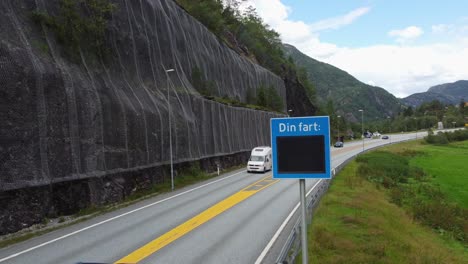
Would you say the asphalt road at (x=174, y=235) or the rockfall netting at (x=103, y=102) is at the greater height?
the rockfall netting at (x=103, y=102)

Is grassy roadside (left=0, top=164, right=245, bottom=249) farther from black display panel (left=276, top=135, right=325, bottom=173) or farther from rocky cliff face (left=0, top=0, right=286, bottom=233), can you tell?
black display panel (left=276, top=135, right=325, bottom=173)

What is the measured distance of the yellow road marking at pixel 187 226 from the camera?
1275 cm

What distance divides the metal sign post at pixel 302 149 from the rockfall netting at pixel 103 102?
13.3 metres

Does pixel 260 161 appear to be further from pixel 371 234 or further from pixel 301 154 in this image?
pixel 301 154

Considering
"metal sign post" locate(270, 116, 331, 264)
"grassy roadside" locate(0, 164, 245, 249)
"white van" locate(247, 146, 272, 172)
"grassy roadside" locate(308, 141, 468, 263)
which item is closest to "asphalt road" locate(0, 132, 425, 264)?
"grassy roadside" locate(0, 164, 245, 249)

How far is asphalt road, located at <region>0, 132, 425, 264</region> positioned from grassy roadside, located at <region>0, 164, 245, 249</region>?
58 cm

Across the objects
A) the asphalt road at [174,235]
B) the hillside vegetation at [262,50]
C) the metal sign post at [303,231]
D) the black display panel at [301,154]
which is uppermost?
the hillside vegetation at [262,50]

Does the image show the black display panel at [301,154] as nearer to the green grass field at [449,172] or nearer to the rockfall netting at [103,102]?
the rockfall netting at [103,102]

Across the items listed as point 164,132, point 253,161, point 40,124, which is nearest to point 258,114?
point 253,161

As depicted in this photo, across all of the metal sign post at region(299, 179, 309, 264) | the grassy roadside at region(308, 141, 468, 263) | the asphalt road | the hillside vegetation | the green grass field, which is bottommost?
the green grass field

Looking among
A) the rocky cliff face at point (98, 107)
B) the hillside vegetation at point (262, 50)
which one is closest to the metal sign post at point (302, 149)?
the rocky cliff face at point (98, 107)

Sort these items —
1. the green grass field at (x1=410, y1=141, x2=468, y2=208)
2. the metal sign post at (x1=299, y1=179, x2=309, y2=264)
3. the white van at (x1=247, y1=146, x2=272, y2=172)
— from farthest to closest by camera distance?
the green grass field at (x1=410, y1=141, x2=468, y2=208), the white van at (x1=247, y1=146, x2=272, y2=172), the metal sign post at (x1=299, y1=179, x2=309, y2=264)

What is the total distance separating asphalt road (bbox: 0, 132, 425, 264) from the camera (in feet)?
41.7

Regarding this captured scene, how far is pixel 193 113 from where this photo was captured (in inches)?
1609
